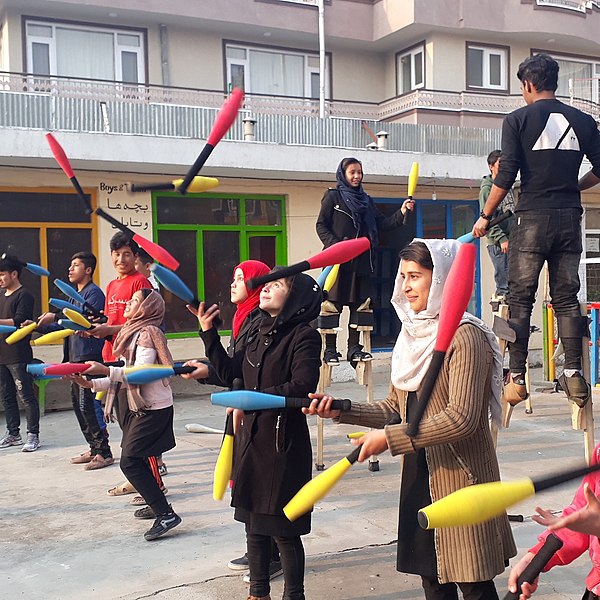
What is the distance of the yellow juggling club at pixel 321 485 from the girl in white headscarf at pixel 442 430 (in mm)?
153

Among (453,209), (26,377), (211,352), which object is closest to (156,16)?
(453,209)

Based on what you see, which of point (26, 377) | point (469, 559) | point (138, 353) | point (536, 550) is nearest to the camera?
point (536, 550)

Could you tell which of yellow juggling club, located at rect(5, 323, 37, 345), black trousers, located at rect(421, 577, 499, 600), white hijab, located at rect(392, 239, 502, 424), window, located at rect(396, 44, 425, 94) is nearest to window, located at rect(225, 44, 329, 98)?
window, located at rect(396, 44, 425, 94)

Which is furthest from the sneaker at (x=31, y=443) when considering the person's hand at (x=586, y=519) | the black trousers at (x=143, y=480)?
the person's hand at (x=586, y=519)

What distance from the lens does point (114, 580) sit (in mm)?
3928

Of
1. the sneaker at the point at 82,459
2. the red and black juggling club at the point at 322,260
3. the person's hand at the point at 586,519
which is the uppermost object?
the red and black juggling club at the point at 322,260

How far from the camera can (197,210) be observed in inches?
450

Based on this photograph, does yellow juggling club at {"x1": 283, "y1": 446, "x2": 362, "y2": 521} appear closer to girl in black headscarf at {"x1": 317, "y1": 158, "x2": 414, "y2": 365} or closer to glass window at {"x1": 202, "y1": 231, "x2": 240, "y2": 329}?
girl in black headscarf at {"x1": 317, "y1": 158, "x2": 414, "y2": 365}

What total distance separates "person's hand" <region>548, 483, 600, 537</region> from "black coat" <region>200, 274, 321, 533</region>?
1.63 meters

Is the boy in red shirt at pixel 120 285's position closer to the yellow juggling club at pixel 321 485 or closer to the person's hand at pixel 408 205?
the person's hand at pixel 408 205

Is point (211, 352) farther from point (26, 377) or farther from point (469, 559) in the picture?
point (26, 377)

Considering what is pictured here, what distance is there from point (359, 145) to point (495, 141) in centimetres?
265

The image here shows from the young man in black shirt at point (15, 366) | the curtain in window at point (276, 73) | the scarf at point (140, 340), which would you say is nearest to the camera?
the scarf at point (140, 340)

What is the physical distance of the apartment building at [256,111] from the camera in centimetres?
1019
